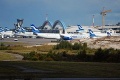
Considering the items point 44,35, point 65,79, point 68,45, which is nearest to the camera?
point 65,79

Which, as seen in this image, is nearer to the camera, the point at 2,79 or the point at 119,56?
A: the point at 2,79

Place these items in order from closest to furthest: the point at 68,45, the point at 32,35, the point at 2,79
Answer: the point at 2,79
the point at 68,45
the point at 32,35

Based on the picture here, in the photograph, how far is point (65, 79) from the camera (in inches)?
640

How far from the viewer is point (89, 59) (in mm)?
40469

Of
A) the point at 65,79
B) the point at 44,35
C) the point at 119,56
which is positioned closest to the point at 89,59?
the point at 119,56

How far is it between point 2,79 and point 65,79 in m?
3.58

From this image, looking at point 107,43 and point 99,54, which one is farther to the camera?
point 107,43

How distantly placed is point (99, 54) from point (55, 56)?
19.3ft

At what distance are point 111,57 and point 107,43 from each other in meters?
46.6

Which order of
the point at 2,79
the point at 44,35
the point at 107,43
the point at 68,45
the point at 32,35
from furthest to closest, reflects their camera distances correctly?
the point at 32,35 < the point at 44,35 < the point at 107,43 < the point at 68,45 < the point at 2,79

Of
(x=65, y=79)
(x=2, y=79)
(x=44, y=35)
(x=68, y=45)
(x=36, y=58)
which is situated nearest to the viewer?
(x=2, y=79)

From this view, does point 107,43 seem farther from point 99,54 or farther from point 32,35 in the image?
point 32,35

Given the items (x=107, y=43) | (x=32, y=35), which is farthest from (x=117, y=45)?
(x=32, y=35)

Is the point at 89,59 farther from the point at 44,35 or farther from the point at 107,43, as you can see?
the point at 44,35
